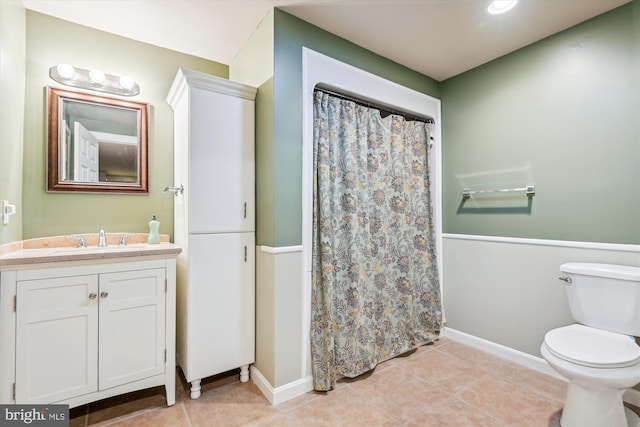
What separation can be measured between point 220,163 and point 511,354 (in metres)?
2.56

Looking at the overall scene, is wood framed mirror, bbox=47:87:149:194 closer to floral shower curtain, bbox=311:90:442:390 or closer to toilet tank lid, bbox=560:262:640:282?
floral shower curtain, bbox=311:90:442:390

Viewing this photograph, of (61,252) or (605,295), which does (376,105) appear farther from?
(61,252)

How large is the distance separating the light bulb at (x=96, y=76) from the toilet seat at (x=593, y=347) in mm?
3138

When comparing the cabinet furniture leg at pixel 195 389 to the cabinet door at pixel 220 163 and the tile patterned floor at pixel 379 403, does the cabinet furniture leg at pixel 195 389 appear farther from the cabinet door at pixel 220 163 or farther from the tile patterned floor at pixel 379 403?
the cabinet door at pixel 220 163

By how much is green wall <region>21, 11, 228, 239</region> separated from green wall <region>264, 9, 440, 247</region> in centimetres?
87

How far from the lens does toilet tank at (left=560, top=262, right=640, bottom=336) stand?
5.20 feet

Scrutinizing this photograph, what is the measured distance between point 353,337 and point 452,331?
116cm

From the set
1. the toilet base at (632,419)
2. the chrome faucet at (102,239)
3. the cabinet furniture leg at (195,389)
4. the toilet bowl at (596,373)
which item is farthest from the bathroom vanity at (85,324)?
the toilet base at (632,419)

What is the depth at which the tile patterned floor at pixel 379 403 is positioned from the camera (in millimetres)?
1610

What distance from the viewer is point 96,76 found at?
6.41 feet

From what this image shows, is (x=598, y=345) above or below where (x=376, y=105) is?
below

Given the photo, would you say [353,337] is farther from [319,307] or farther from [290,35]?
[290,35]

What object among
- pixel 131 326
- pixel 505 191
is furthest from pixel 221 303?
pixel 505 191

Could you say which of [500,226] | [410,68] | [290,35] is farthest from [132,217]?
[500,226]
